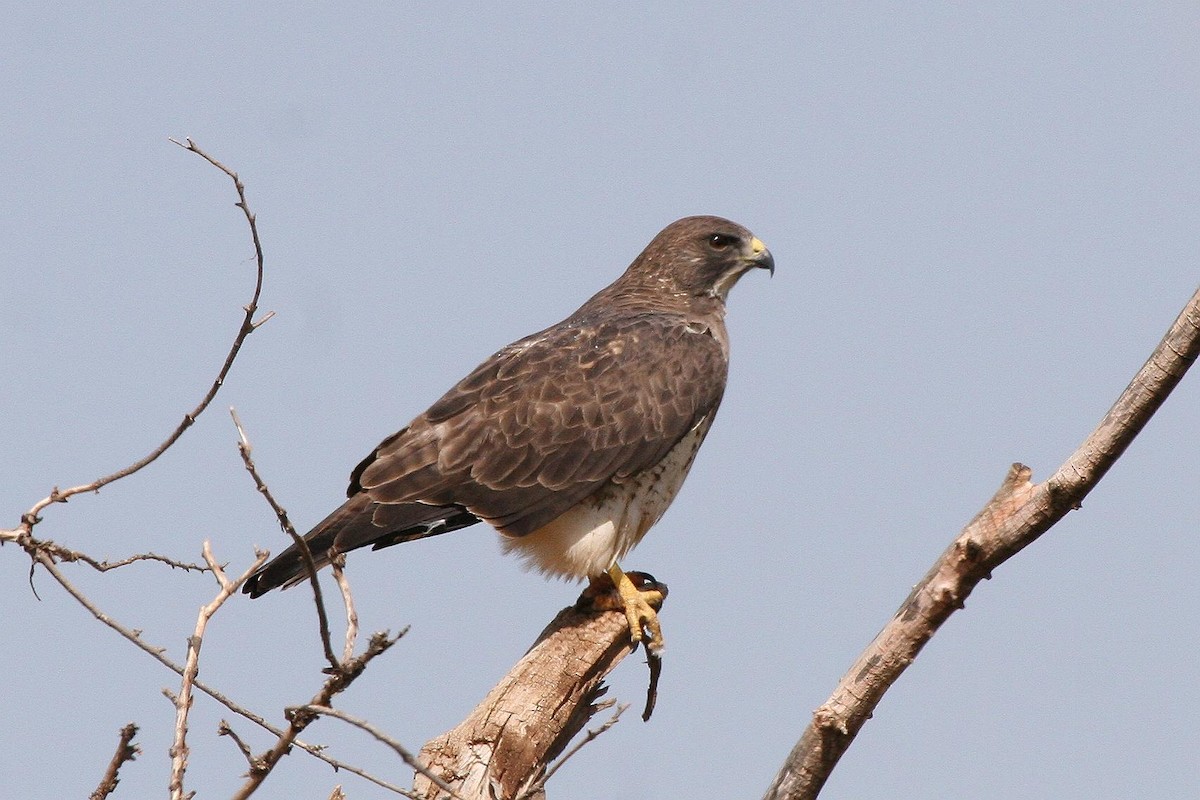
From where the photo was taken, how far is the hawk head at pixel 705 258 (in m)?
8.24

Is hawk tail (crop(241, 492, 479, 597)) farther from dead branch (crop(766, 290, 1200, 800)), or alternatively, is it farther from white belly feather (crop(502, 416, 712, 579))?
dead branch (crop(766, 290, 1200, 800))

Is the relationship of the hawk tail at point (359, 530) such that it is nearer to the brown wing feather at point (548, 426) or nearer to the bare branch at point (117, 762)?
the brown wing feather at point (548, 426)

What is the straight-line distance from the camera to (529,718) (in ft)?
18.2

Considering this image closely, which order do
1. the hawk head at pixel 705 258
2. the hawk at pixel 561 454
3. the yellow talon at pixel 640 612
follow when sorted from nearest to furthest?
the yellow talon at pixel 640 612 → the hawk at pixel 561 454 → the hawk head at pixel 705 258

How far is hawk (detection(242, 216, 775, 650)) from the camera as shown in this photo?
6730 mm

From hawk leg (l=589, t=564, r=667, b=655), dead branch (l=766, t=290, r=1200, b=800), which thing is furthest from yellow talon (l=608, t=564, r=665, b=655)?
dead branch (l=766, t=290, r=1200, b=800)

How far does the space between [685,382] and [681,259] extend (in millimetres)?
1261

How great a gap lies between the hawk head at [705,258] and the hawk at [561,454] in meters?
0.74

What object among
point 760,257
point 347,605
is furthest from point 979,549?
point 760,257

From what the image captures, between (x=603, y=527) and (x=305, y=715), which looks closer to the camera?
(x=305, y=715)

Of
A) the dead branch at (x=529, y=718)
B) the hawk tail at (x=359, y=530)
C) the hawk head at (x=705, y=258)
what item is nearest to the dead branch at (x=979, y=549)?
the dead branch at (x=529, y=718)

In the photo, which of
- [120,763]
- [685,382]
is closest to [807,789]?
[120,763]

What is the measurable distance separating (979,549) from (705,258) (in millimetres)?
4271

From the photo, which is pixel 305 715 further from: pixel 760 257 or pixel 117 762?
pixel 760 257
